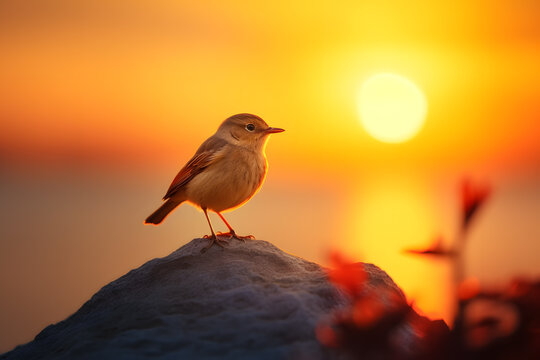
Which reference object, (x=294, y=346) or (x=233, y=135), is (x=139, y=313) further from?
(x=233, y=135)

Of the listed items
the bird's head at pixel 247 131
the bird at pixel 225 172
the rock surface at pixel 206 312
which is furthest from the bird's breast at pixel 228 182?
the rock surface at pixel 206 312

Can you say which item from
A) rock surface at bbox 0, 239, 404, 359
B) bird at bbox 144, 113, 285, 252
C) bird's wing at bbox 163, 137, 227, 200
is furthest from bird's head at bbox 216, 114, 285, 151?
rock surface at bbox 0, 239, 404, 359

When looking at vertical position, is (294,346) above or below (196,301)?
below

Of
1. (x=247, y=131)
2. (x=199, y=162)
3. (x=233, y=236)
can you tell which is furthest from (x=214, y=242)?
(x=247, y=131)

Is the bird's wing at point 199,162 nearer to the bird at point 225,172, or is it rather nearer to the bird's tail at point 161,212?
the bird at point 225,172

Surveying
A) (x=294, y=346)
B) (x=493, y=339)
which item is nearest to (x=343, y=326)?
(x=493, y=339)

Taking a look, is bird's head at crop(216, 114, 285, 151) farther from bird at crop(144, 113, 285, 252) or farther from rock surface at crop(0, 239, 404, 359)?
rock surface at crop(0, 239, 404, 359)

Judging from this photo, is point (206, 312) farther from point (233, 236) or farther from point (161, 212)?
point (161, 212)
